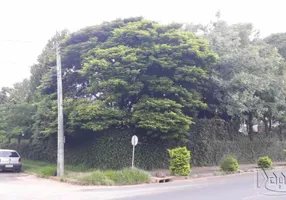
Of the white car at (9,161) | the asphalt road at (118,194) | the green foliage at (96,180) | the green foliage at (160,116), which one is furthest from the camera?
the white car at (9,161)

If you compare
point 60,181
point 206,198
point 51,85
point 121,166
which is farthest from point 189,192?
point 51,85

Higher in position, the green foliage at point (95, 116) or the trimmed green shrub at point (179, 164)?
the green foliage at point (95, 116)

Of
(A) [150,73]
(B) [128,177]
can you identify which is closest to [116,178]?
(B) [128,177]

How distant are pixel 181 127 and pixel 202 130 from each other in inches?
219

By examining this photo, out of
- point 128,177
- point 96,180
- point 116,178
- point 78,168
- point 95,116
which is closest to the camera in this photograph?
point 96,180

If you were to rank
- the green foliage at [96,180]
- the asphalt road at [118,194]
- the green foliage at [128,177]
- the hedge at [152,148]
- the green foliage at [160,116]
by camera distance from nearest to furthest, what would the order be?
1. the asphalt road at [118,194]
2. the green foliage at [96,180]
3. the green foliage at [128,177]
4. the green foliage at [160,116]
5. the hedge at [152,148]

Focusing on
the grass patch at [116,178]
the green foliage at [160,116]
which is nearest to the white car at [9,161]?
the grass patch at [116,178]

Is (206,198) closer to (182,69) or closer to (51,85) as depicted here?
(182,69)

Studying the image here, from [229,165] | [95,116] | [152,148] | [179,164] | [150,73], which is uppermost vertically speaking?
[150,73]

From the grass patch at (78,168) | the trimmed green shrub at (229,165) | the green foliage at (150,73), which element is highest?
the green foliage at (150,73)

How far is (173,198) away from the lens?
11.6 m

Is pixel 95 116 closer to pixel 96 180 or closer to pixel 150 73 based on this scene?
pixel 150 73

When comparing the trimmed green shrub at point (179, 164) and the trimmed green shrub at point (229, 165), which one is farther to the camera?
the trimmed green shrub at point (229, 165)

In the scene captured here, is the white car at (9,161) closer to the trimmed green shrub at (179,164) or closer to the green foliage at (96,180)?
the green foliage at (96,180)
